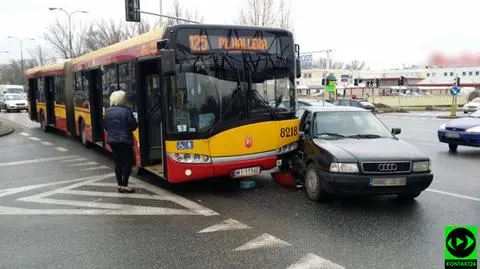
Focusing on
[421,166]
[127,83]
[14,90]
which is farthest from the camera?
[14,90]

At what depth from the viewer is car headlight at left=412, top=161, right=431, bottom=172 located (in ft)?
22.7

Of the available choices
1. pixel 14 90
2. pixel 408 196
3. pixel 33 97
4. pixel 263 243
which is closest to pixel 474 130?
pixel 408 196

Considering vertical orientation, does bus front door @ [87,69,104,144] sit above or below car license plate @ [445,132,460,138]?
above

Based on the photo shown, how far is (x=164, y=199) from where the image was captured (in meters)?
7.93

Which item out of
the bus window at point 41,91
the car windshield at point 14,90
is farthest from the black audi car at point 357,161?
the car windshield at point 14,90

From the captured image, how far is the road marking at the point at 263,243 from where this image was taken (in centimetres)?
548

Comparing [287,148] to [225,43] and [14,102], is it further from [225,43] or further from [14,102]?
[14,102]

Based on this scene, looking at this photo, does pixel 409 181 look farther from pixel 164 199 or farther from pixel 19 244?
pixel 19 244

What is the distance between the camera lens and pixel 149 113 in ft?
30.3

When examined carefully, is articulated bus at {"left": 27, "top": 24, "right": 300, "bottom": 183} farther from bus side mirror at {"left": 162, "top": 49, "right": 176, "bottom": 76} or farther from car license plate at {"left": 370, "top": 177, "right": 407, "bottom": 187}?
car license plate at {"left": 370, "top": 177, "right": 407, "bottom": 187}

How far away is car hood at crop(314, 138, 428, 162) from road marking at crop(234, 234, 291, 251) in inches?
71.3

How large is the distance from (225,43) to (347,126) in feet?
8.58

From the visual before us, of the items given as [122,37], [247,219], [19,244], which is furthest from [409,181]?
[122,37]

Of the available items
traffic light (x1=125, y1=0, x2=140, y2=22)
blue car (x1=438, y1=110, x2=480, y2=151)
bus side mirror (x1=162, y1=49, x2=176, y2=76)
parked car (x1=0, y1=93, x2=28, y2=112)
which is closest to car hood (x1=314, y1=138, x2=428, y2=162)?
bus side mirror (x1=162, y1=49, x2=176, y2=76)
